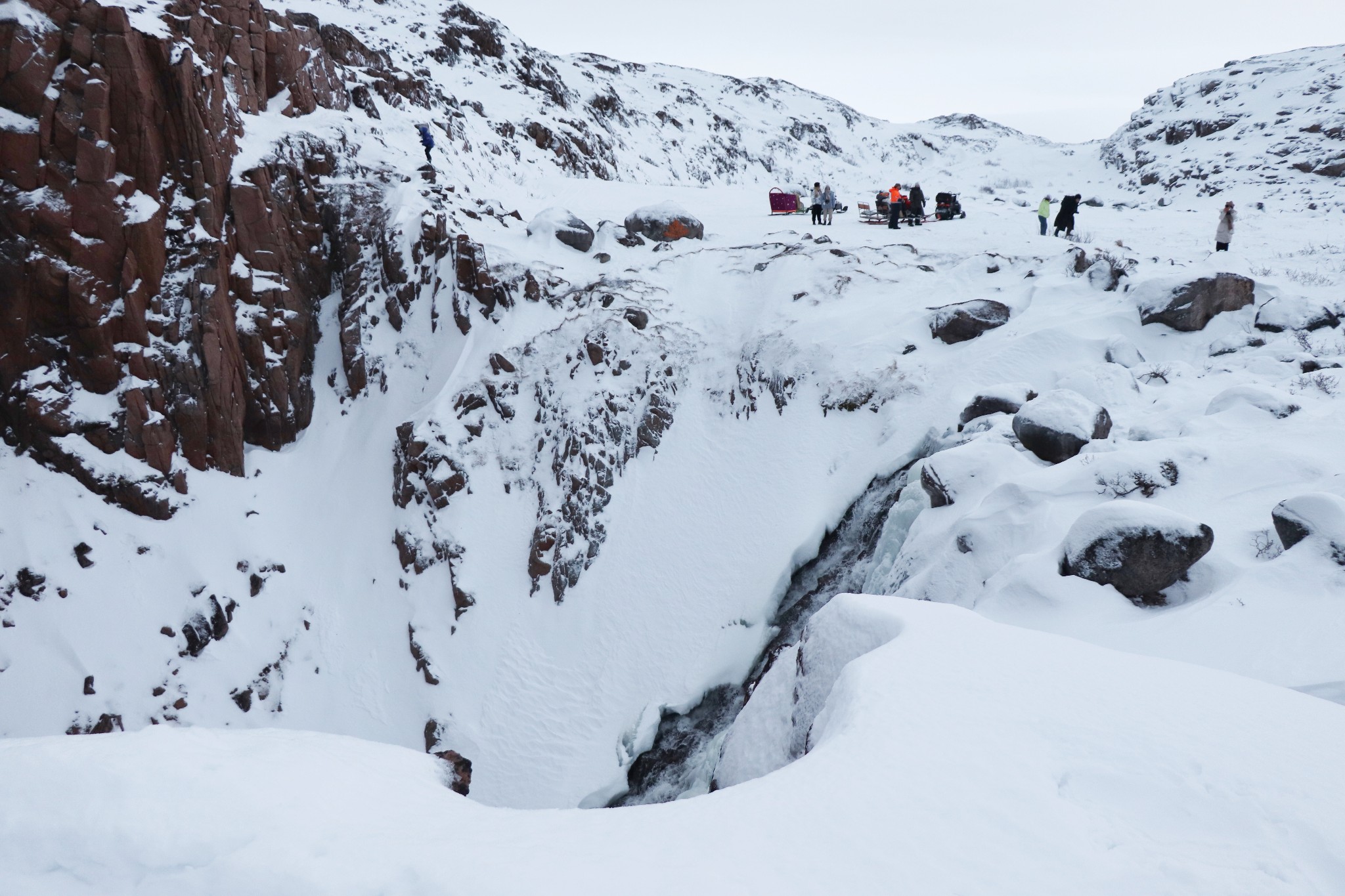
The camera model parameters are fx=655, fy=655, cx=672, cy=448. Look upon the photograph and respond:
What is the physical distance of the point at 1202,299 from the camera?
14.1 meters

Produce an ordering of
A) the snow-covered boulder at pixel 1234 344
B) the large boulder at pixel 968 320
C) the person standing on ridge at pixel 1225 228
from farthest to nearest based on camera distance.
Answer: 1. the person standing on ridge at pixel 1225 228
2. the large boulder at pixel 968 320
3. the snow-covered boulder at pixel 1234 344

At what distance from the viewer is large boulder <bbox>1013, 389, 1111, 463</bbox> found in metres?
9.96

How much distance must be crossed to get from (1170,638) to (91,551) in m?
19.1

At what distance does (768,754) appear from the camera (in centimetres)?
620

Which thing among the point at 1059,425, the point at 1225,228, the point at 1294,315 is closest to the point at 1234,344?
the point at 1294,315

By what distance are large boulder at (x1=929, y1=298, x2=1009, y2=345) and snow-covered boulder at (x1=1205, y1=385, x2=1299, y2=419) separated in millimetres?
5677

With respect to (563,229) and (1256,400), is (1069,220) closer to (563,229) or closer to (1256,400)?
(1256,400)

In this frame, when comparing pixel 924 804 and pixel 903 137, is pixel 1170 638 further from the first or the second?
pixel 903 137

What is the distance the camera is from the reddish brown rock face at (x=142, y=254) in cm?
1384

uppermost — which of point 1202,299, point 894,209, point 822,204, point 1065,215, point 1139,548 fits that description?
point 822,204

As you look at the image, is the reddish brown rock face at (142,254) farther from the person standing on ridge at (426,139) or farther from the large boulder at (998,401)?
the large boulder at (998,401)

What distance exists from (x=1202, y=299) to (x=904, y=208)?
39.6 ft

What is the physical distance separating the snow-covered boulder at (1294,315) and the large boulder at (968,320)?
481 centimetres

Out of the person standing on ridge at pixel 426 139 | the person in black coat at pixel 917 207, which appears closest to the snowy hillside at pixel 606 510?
the person standing on ridge at pixel 426 139
